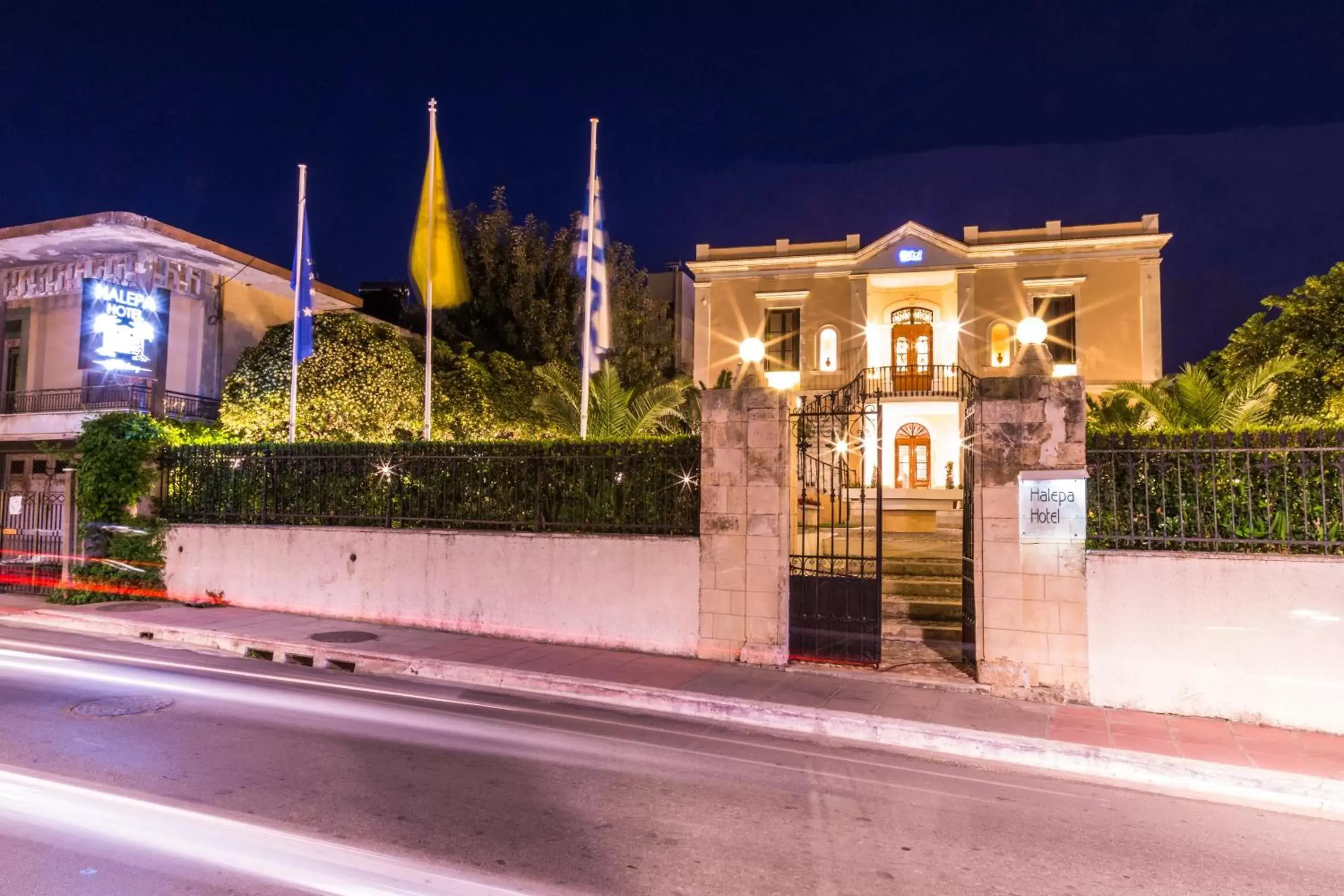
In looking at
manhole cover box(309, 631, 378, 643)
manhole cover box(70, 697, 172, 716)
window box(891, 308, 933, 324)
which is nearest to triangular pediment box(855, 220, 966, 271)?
window box(891, 308, 933, 324)

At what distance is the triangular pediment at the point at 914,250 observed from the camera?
2739 cm

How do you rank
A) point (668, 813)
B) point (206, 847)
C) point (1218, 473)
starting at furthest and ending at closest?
point (1218, 473)
point (668, 813)
point (206, 847)

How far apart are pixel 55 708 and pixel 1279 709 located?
426 inches

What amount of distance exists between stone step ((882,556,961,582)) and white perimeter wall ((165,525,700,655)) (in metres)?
3.38

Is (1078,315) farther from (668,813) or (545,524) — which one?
(668,813)

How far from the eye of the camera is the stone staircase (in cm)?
1063

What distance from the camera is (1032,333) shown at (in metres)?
10.5

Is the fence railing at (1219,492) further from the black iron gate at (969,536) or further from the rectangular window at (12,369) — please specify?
the rectangular window at (12,369)

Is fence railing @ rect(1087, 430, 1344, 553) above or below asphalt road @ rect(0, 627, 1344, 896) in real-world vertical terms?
above

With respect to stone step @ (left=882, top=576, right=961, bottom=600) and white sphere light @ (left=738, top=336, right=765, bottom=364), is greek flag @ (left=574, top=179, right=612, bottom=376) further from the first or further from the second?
stone step @ (left=882, top=576, right=961, bottom=600)

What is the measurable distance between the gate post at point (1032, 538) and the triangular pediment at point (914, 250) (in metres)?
19.6

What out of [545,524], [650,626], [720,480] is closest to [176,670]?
[545,524]

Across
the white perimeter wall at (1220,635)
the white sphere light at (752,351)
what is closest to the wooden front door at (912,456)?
the white sphere light at (752,351)

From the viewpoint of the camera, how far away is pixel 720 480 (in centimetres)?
1034
